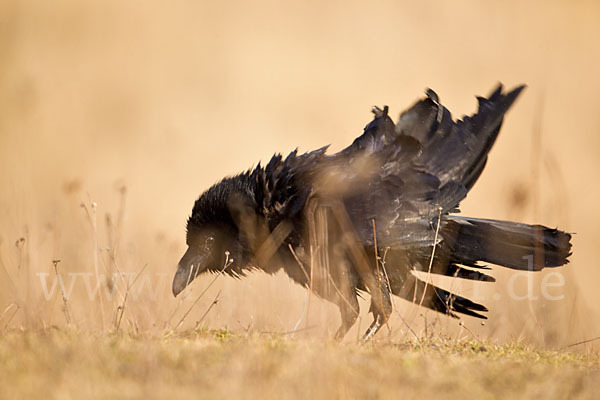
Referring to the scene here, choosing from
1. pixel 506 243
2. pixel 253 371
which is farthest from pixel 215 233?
pixel 253 371

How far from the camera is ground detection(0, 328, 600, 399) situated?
2768mm

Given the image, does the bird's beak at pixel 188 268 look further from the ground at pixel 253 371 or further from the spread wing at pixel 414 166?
the ground at pixel 253 371

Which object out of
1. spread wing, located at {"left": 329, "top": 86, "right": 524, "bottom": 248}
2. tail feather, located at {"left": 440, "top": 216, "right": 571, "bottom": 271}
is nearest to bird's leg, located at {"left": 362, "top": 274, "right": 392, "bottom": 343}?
spread wing, located at {"left": 329, "top": 86, "right": 524, "bottom": 248}

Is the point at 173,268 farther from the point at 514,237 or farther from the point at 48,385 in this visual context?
the point at 48,385

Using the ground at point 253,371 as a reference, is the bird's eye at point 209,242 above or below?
above

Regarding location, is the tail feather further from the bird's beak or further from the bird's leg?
the bird's beak

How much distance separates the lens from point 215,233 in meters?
6.01

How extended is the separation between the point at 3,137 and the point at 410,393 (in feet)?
48.8

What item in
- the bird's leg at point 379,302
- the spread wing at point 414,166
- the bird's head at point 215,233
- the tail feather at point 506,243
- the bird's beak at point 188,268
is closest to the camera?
the bird's leg at point 379,302

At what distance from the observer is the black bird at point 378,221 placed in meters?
5.36

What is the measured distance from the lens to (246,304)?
657cm

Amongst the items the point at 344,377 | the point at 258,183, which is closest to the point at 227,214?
the point at 258,183

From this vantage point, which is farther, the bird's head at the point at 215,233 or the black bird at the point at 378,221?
the bird's head at the point at 215,233

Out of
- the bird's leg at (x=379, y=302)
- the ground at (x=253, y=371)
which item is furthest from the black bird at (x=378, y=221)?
the ground at (x=253, y=371)
